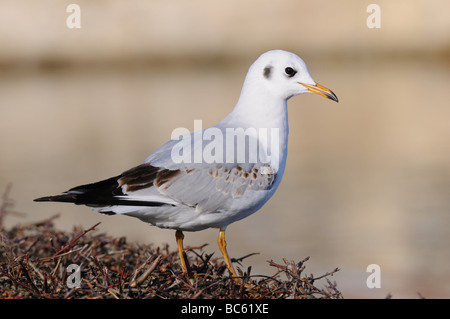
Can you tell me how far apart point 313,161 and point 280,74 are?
7.44 m

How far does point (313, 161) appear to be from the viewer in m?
11.9

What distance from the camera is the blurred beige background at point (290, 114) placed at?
7949 millimetres

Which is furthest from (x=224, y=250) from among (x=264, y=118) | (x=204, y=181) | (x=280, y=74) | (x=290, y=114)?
(x=290, y=114)

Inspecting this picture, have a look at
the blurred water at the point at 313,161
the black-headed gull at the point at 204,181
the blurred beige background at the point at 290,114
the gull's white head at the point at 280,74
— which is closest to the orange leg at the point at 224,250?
the black-headed gull at the point at 204,181

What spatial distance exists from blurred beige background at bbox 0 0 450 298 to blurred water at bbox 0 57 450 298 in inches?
1.4

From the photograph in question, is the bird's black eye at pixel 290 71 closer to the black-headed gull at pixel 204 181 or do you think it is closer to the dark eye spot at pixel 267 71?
the dark eye spot at pixel 267 71

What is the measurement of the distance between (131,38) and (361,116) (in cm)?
1260

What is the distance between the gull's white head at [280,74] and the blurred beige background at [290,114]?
75.1 inches

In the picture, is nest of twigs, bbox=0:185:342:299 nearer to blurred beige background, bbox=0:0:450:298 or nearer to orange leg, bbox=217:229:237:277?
orange leg, bbox=217:229:237:277

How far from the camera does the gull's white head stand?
4508 mm

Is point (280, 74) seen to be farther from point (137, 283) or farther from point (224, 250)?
point (137, 283)

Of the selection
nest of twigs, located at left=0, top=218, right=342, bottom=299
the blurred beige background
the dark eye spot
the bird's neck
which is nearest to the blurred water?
the blurred beige background
